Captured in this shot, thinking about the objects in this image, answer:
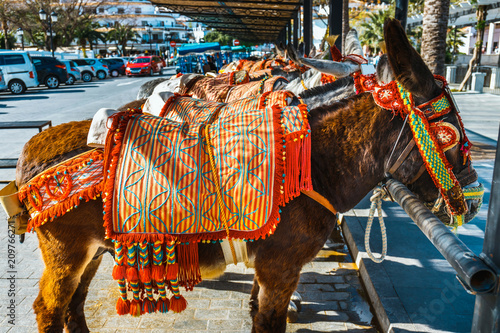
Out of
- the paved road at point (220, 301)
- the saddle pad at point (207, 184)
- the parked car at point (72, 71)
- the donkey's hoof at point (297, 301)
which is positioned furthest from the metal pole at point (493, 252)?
the parked car at point (72, 71)

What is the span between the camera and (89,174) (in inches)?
90.7

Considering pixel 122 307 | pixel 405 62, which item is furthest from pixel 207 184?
pixel 405 62

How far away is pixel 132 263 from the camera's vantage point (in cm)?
228

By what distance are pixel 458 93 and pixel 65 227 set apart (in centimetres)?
1992

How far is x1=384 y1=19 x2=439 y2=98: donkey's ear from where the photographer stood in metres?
1.89

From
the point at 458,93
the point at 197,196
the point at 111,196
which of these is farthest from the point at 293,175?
the point at 458,93

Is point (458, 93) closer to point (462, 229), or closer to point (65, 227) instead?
point (462, 229)

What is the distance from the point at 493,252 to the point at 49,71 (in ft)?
92.4

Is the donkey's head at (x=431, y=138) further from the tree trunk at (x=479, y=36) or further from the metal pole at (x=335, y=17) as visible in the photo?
the tree trunk at (x=479, y=36)

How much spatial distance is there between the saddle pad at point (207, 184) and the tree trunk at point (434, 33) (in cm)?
747

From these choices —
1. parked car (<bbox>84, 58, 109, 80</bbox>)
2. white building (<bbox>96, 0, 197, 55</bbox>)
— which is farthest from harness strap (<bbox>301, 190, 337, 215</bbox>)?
white building (<bbox>96, 0, 197, 55</bbox>)

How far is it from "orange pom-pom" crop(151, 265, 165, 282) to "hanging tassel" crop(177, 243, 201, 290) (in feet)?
0.35

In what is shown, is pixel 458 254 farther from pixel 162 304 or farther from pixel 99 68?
pixel 99 68

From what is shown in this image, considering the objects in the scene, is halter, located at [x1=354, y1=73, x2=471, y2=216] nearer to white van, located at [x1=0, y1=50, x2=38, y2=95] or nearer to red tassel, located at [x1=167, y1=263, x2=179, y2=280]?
red tassel, located at [x1=167, y1=263, x2=179, y2=280]
